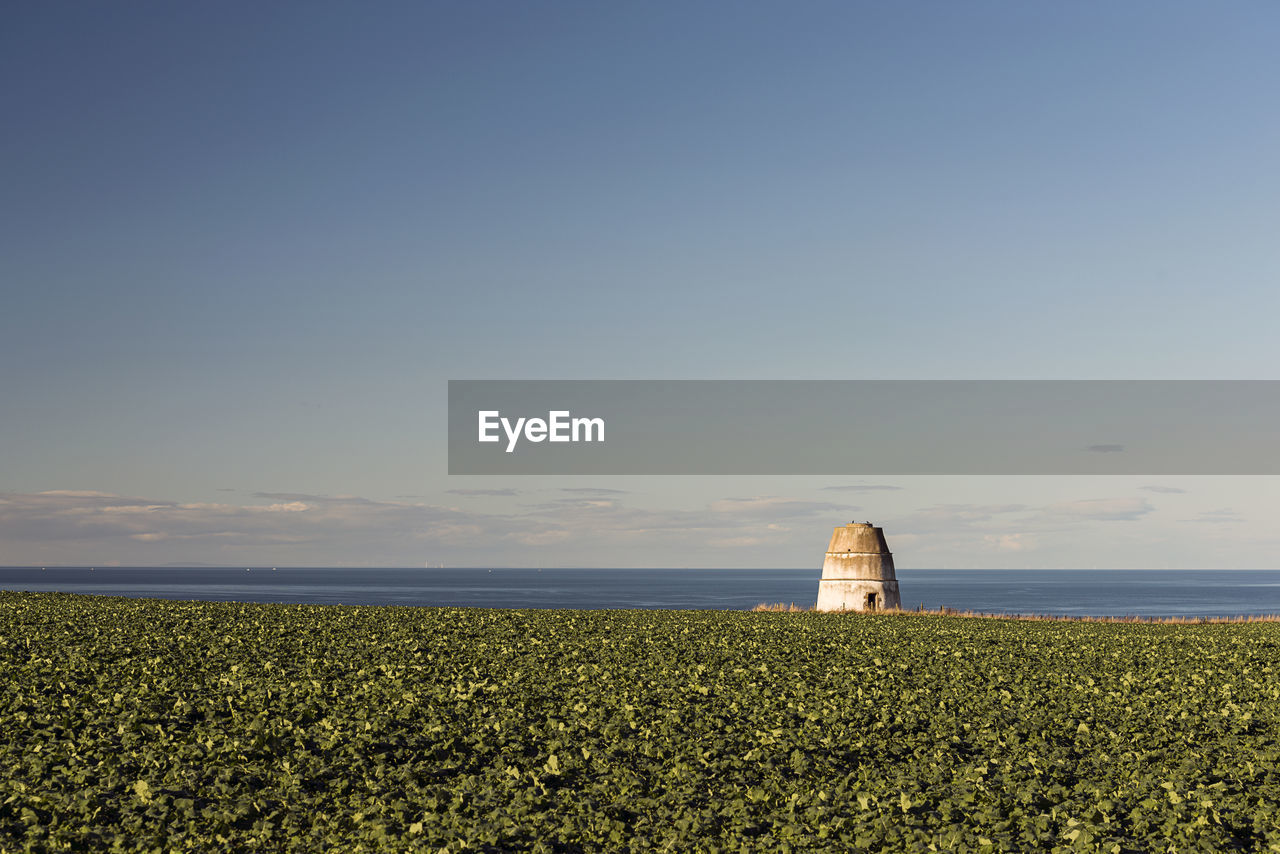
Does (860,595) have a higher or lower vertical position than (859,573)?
lower

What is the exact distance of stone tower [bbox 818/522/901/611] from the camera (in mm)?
58656

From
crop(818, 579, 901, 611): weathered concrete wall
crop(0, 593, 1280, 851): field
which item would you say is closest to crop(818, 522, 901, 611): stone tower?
crop(818, 579, 901, 611): weathered concrete wall

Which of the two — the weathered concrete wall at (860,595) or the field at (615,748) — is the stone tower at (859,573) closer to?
the weathered concrete wall at (860,595)

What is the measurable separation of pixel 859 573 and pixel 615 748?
44.9 m

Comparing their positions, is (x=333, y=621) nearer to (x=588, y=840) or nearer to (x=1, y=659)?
(x=1, y=659)

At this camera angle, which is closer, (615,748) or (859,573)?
(615,748)

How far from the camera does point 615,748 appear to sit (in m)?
16.5

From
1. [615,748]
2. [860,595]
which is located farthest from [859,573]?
[615,748]

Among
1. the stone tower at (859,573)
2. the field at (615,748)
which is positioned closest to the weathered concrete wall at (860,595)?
the stone tower at (859,573)

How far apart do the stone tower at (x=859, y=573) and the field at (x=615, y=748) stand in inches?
1114

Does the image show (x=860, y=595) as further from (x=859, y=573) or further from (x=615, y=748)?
(x=615, y=748)

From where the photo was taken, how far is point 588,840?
12.6 meters

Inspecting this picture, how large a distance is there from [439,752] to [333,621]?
→ 23695 mm

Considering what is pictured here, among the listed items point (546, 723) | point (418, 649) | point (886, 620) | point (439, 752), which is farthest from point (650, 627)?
point (439, 752)
